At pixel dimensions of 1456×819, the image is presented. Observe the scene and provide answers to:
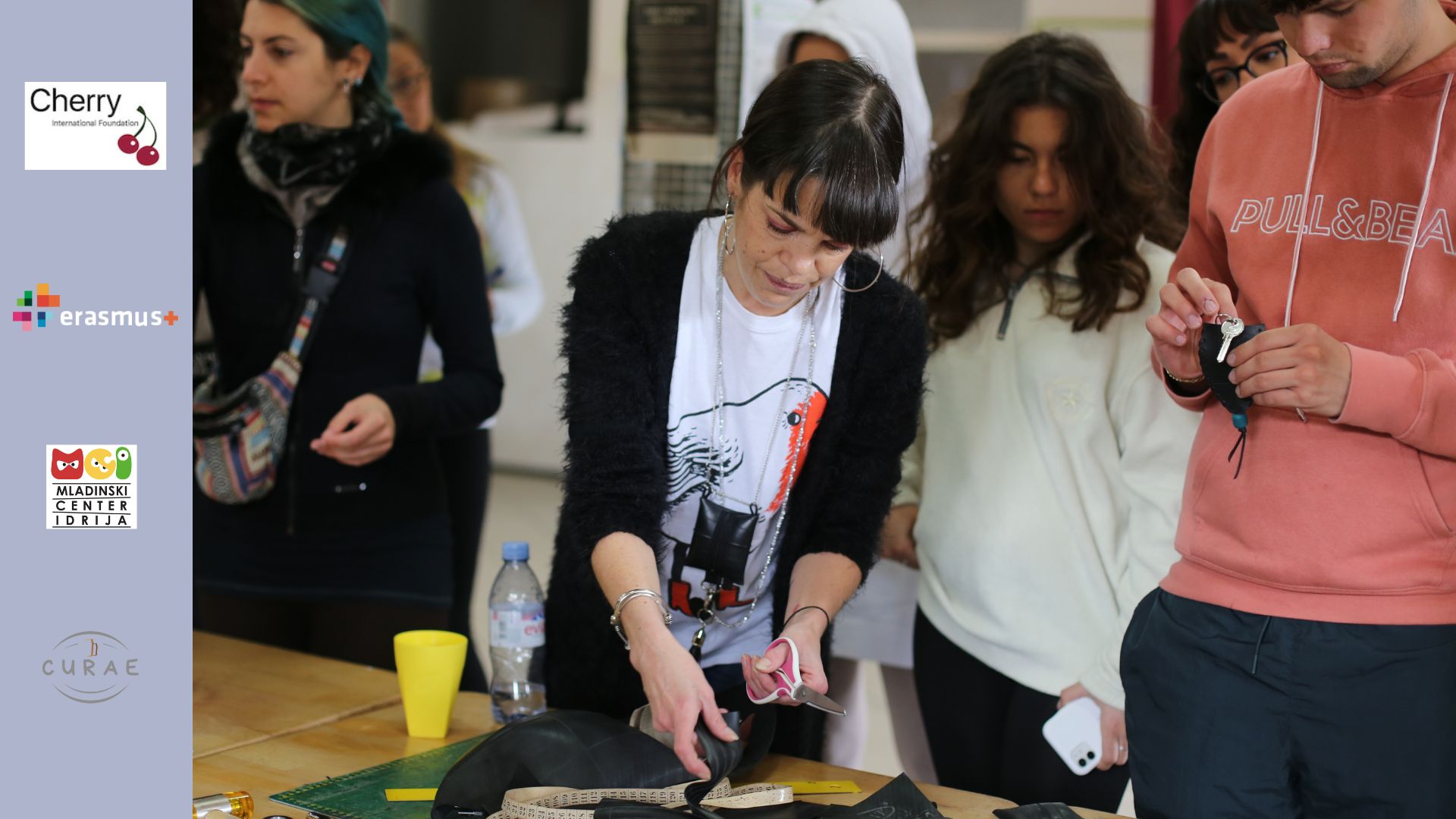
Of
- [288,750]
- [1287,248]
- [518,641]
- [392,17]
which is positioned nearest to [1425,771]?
[1287,248]

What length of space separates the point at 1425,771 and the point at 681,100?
1.89 metres

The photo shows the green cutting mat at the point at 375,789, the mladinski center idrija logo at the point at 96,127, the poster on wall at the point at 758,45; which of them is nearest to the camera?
the mladinski center idrija logo at the point at 96,127

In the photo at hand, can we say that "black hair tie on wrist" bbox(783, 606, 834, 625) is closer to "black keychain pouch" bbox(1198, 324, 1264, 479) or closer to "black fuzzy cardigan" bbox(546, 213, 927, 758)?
"black fuzzy cardigan" bbox(546, 213, 927, 758)

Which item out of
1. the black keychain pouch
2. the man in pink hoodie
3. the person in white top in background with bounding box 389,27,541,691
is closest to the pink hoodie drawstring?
the man in pink hoodie

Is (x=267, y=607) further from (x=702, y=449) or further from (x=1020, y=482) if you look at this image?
(x=1020, y=482)

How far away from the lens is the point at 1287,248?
1.29 m

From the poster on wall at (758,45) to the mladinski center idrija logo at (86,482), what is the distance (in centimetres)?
177

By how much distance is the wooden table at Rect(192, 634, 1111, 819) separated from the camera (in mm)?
1398

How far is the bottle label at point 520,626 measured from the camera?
1.63 m

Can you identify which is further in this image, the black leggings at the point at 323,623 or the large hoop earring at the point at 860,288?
the black leggings at the point at 323,623

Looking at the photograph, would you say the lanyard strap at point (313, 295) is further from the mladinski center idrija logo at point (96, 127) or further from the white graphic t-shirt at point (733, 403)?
the mladinski center idrija logo at point (96, 127)

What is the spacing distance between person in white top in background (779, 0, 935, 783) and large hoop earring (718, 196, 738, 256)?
2.46ft

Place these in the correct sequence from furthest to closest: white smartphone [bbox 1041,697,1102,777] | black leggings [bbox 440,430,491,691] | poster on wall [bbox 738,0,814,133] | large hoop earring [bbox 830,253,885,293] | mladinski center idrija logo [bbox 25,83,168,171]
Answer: black leggings [bbox 440,430,491,691]
poster on wall [bbox 738,0,814,133]
white smartphone [bbox 1041,697,1102,777]
large hoop earring [bbox 830,253,885,293]
mladinski center idrija logo [bbox 25,83,168,171]

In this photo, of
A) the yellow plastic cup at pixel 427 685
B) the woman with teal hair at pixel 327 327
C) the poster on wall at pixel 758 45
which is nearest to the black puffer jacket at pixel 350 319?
the woman with teal hair at pixel 327 327
